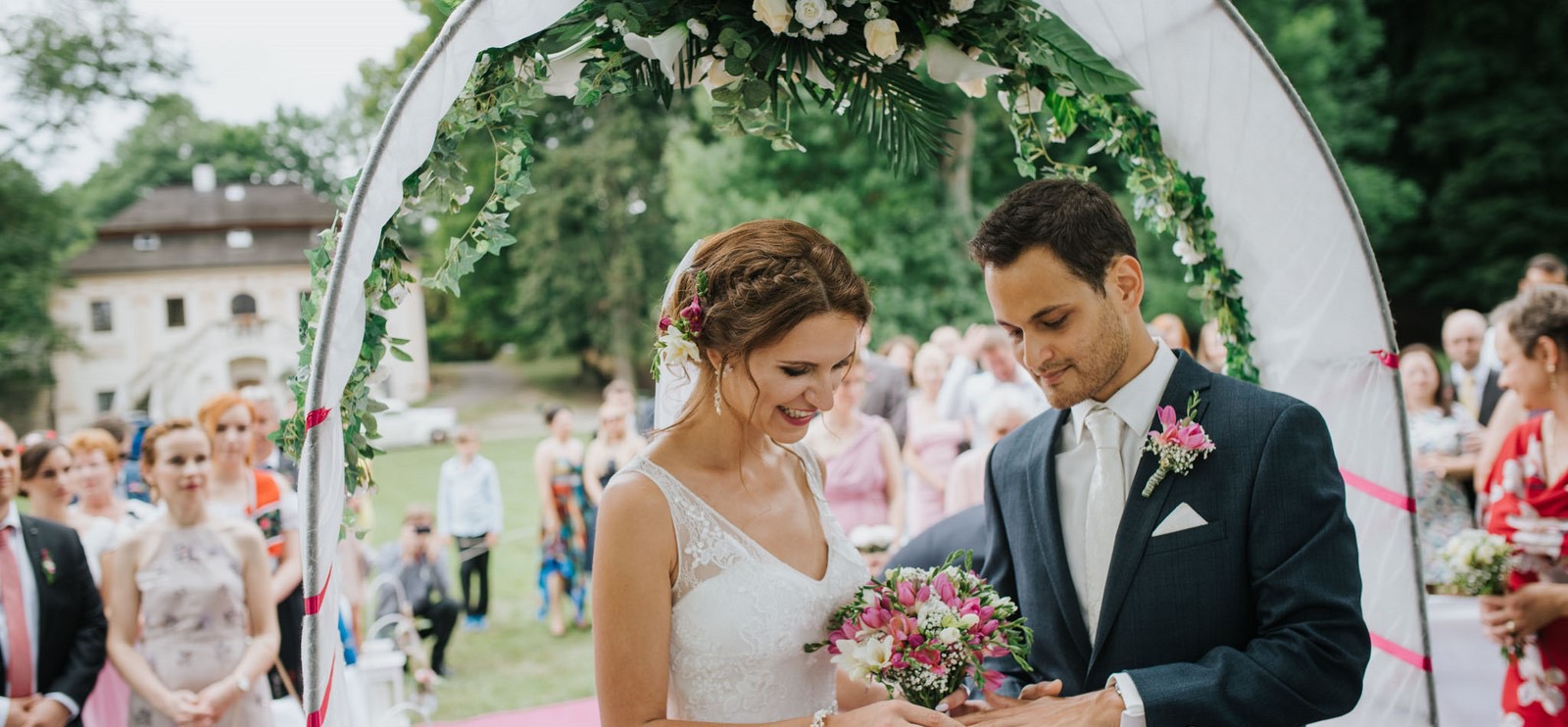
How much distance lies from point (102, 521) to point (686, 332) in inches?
154

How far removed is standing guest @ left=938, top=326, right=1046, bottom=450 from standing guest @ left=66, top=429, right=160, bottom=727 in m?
4.64

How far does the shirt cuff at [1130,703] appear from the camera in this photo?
2.26 m

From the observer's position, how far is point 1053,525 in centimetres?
257

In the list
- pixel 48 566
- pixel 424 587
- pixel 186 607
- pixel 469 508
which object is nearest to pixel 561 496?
pixel 469 508

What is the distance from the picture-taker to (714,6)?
262cm

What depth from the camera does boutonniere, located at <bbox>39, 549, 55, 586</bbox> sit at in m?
4.13

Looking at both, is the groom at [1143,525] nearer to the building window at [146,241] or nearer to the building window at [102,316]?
the building window at [102,316]

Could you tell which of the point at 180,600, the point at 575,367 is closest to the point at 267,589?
the point at 180,600

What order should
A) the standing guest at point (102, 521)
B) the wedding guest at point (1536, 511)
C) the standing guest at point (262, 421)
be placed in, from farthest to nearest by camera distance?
1. the standing guest at point (262, 421)
2. the standing guest at point (102, 521)
3. the wedding guest at point (1536, 511)

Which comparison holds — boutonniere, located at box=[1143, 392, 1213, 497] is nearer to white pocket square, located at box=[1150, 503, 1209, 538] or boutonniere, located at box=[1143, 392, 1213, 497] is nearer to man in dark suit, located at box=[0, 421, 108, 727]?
white pocket square, located at box=[1150, 503, 1209, 538]

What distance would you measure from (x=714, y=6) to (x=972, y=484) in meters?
4.25

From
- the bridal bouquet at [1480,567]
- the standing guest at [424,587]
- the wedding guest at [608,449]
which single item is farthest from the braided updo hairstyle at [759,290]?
the standing guest at [424,587]

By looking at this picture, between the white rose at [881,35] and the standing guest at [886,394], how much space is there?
557 centimetres

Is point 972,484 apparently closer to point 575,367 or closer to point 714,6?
point 714,6
